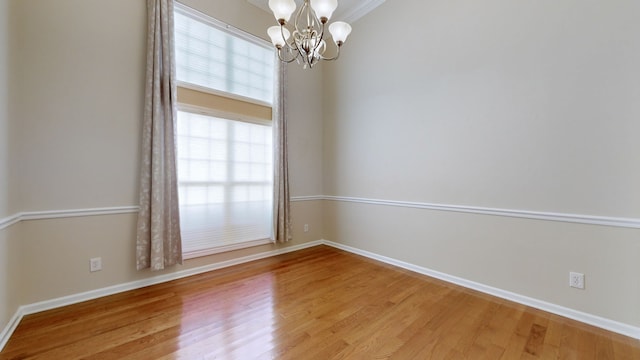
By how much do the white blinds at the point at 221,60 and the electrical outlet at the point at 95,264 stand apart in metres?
1.98

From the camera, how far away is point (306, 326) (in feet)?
6.46

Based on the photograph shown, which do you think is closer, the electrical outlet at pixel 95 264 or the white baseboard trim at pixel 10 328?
the white baseboard trim at pixel 10 328

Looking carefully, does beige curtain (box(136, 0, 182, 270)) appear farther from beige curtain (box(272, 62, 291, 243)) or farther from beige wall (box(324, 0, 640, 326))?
beige wall (box(324, 0, 640, 326))

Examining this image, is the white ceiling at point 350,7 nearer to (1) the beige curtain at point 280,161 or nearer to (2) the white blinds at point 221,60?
(2) the white blinds at point 221,60

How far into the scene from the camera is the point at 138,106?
8.43 ft

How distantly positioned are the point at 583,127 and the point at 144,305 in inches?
156

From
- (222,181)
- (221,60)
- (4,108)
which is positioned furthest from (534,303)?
(4,108)

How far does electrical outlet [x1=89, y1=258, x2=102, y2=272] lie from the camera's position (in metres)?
2.36

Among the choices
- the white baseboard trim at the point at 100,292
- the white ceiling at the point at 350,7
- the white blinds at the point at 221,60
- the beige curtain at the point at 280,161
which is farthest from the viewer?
the beige curtain at the point at 280,161

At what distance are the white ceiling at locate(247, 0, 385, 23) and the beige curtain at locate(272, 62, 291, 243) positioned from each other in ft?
2.47

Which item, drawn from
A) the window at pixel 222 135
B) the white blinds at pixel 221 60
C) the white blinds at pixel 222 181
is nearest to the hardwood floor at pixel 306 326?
the white blinds at pixel 222 181

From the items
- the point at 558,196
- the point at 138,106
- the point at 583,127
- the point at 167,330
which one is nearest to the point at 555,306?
the point at 558,196

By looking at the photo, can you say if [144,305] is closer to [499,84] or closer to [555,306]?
[555,306]

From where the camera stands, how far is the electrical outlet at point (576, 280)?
2043 millimetres
